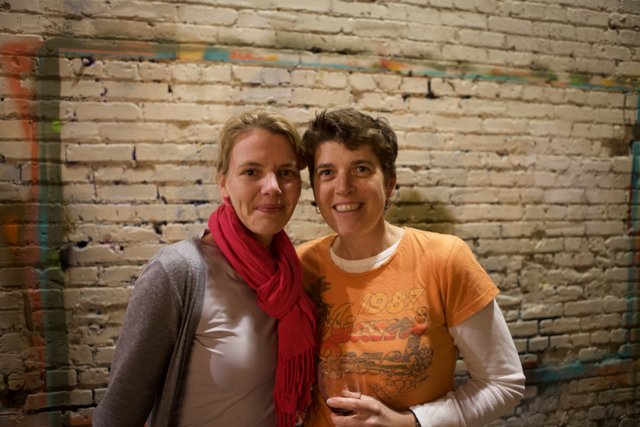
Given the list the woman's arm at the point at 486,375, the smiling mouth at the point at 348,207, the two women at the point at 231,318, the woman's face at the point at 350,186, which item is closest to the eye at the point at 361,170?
the woman's face at the point at 350,186

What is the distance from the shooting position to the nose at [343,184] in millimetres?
1368

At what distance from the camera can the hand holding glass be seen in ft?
4.42

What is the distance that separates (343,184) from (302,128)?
108cm

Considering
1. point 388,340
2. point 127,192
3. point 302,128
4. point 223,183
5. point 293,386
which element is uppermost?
point 302,128

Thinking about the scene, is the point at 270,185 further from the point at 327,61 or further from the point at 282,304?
the point at 327,61

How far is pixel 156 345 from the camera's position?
1.23 metres

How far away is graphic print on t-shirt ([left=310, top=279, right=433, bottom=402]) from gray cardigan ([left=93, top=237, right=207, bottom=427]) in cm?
46

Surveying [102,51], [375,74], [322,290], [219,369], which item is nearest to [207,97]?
[102,51]

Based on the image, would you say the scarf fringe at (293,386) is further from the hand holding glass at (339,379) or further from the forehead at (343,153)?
the forehead at (343,153)

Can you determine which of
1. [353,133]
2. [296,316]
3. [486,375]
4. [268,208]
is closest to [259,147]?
[268,208]

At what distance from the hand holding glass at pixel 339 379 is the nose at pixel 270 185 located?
1.87ft

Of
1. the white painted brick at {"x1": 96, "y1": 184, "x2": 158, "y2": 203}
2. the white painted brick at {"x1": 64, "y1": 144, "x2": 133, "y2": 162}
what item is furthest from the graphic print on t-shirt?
the white painted brick at {"x1": 64, "y1": 144, "x2": 133, "y2": 162}

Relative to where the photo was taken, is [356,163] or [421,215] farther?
[421,215]

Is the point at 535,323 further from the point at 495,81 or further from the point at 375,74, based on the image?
the point at 375,74
